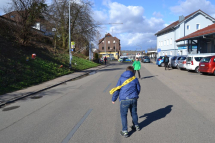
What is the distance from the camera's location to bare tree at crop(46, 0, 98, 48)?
3269 cm

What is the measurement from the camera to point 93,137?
466 cm

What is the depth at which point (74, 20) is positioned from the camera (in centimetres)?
3341

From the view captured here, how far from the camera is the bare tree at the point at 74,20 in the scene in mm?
32688

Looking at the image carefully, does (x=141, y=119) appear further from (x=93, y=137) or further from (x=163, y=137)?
(x=93, y=137)

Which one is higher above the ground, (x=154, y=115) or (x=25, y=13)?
(x=25, y=13)

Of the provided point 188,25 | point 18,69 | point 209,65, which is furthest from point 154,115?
point 188,25

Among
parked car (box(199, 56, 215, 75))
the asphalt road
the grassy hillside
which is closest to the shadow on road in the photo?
the asphalt road

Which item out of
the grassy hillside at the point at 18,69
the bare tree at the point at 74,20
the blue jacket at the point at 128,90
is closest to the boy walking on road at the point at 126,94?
the blue jacket at the point at 128,90

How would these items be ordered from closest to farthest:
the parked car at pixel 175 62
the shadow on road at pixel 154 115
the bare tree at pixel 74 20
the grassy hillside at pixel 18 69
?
the shadow on road at pixel 154 115 → the grassy hillside at pixel 18 69 → the parked car at pixel 175 62 → the bare tree at pixel 74 20

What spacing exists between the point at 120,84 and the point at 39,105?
4841 millimetres

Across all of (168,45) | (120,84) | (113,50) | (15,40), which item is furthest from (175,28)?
(113,50)

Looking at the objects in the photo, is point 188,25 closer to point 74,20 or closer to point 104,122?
point 74,20

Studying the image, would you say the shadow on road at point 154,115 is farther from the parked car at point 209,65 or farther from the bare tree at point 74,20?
the bare tree at point 74,20

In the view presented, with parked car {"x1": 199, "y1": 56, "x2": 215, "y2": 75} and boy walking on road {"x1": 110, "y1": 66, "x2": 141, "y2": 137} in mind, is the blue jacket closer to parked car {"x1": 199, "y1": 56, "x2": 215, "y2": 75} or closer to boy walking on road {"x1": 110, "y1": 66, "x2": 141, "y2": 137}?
boy walking on road {"x1": 110, "y1": 66, "x2": 141, "y2": 137}
